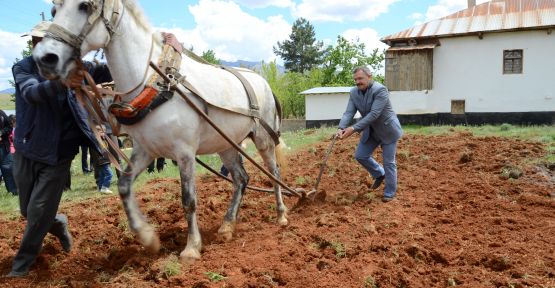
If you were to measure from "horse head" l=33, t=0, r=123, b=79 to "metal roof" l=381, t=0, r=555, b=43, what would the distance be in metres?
17.5

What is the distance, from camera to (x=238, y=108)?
4.52 meters

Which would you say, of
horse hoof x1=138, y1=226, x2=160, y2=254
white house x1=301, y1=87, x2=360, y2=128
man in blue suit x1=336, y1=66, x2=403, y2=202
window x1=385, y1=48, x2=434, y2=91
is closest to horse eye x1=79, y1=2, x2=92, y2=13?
horse hoof x1=138, y1=226, x2=160, y2=254

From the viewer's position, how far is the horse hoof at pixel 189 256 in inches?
153

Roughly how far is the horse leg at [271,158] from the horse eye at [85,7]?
2.35 metres

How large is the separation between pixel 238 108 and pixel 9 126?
5.93 metres

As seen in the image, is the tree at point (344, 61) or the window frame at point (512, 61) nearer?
the window frame at point (512, 61)

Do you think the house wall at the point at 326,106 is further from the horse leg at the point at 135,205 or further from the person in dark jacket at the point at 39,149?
the person in dark jacket at the point at 39,149

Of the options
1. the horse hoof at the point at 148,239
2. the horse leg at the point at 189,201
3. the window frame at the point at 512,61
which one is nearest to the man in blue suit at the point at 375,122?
the horse leg at the point at 189,201

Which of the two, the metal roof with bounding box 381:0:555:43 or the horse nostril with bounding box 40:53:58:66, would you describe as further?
the metal roof with bounding box 381:0:555:43

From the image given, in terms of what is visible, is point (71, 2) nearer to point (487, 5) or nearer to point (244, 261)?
point (244, 261)

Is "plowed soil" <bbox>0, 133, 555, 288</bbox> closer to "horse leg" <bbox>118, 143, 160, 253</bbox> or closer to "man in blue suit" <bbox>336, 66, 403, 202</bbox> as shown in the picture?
"horse leg" <bbox>118, 143, 160, 253</bbox>

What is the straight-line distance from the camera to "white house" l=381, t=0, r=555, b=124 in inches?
707

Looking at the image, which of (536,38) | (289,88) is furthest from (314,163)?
(289,88)

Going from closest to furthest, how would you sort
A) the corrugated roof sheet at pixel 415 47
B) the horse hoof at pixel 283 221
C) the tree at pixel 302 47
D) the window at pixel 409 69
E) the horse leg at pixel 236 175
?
the horse leg at pixel 236 175, the horse hoof at pixel 283 221, the corrugated roof sheet at pixel 415 47, the window at pixel 409 69, the tree at pixel 302 47
